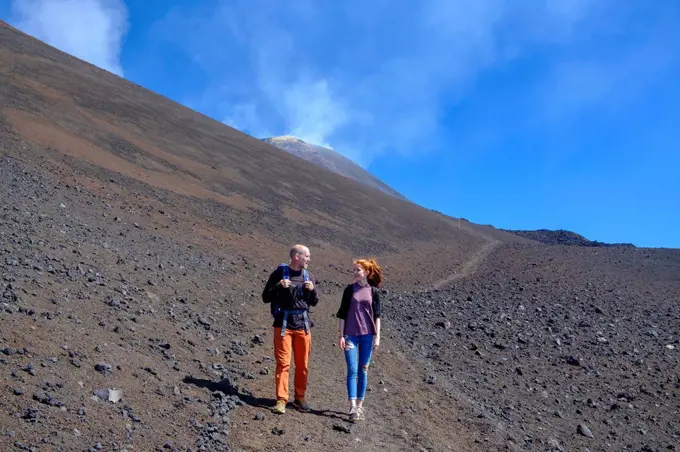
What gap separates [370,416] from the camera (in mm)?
6660

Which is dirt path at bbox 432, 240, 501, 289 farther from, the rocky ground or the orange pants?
the orange pants

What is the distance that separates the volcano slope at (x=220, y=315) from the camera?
5.09 m

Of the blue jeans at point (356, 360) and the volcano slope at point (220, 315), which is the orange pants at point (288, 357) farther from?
the blue jeans at point (356, 360)

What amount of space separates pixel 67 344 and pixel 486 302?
12.2 meters

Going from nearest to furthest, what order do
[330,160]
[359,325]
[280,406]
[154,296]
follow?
[280,406]
[359,325]
[154,296]
[330,160]

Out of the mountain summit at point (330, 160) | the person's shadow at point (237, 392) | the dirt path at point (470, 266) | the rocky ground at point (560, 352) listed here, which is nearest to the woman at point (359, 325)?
the person's shadow at point (237, 392)

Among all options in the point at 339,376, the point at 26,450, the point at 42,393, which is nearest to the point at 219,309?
the point at 339,376

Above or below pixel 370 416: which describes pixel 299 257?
above

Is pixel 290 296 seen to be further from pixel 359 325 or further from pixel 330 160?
pixel 330 160

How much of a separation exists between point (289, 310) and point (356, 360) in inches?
36.1

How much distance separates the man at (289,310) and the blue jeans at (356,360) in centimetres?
46

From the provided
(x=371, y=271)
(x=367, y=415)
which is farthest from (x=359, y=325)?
(x=367, y=415)

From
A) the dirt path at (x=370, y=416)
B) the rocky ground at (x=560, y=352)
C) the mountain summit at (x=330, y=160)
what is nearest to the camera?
the dirt path at (x=370, y=416)

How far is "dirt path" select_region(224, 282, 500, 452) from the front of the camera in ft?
17.6
